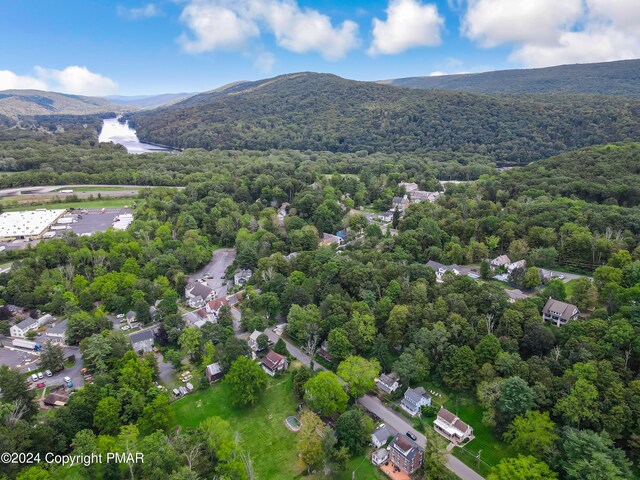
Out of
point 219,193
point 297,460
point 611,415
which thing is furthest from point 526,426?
point 219,193

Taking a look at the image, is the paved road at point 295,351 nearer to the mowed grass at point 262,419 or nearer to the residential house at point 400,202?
the mowed grass at point 262,419

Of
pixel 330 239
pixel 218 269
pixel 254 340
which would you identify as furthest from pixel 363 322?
pixel 218 269

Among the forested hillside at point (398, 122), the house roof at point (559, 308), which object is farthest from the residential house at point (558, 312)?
the forested hillside at point (398, 122)

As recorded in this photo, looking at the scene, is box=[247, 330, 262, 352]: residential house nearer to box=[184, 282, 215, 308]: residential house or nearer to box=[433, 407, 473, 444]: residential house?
box=[184, 282, 215, 308]: residential house

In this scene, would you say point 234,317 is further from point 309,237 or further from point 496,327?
point 496,327

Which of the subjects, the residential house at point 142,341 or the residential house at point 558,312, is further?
the residential house at point 142,341
